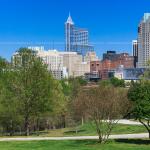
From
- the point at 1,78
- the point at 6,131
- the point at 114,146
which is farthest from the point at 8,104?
the point at 114,146

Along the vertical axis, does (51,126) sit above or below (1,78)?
below

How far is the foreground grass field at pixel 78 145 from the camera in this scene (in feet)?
101

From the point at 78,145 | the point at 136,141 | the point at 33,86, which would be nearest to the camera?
the point at 78,145

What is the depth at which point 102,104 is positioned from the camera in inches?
1396

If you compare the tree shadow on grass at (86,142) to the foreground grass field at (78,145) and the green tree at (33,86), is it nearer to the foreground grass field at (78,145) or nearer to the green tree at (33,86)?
the foreground grass field at (78,145)

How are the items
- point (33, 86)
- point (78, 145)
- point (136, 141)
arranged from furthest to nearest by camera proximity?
point (33, 86) < point (136, 141) < point (78, 145)

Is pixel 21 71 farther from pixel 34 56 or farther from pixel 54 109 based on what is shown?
pixel 54 109

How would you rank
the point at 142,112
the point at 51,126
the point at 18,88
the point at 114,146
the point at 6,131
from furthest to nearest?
the point at 51,126, the point at 6,131, the point at 18,88, the point at 142,112, the point at 114,146

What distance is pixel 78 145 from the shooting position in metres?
33.0

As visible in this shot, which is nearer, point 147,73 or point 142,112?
point 142,112

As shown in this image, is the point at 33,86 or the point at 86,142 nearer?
the point at 86,142

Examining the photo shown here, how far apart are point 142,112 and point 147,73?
399 centimetres

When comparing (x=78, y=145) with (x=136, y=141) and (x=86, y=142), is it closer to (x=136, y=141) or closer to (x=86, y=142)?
(x=86, y=142)

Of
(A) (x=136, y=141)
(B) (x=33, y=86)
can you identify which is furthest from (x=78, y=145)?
(B) (x=33, y=86)
